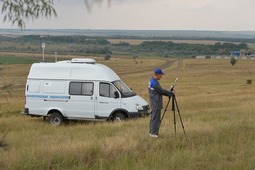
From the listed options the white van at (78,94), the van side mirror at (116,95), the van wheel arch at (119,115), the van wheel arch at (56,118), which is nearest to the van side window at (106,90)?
the white van at (78,94)

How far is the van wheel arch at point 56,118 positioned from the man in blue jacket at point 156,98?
757 cm

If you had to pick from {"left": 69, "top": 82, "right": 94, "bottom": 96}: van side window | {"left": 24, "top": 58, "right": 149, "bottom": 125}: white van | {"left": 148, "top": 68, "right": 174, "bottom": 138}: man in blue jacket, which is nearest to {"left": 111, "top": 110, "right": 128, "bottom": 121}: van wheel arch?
{"left": 24, "top": 58, "right": 149, "bottom": 125}: white van

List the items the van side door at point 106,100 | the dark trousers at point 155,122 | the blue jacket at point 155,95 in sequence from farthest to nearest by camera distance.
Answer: the van side door at point 106,100 < the blue jacket at point 155,95 < the dark trousers at point 155,122

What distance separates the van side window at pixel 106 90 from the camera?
1691 centimetres

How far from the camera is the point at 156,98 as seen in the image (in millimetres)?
10461

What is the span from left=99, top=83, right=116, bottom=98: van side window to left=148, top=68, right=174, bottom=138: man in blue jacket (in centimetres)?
651

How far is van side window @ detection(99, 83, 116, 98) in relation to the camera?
1691cm

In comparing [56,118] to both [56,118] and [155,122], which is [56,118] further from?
[155,122]

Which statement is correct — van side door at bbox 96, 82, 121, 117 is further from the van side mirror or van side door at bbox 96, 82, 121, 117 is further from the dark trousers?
the dark trousers

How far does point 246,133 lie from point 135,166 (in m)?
4.37

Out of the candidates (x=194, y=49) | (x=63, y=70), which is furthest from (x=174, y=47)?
(x=63, y=70)

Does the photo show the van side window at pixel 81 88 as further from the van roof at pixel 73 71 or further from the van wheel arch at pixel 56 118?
the van wheel arch at pixel 56 118

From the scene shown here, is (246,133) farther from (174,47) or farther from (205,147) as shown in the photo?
(174,47)

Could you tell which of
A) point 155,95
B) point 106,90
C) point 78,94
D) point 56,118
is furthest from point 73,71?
point 155,95
